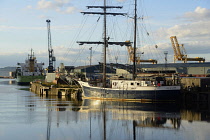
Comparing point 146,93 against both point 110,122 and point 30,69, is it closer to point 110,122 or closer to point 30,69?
point 110,122

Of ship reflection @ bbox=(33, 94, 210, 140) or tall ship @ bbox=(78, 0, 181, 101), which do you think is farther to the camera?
tall ship @ bbox=(78, 0, 181, 101)

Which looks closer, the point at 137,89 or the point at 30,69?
the point at 137,89

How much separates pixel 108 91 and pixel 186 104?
524 inches

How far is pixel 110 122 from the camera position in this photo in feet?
140

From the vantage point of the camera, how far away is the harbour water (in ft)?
115

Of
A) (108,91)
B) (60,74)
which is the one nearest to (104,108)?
(108,91)

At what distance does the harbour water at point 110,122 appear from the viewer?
3516 centimetres

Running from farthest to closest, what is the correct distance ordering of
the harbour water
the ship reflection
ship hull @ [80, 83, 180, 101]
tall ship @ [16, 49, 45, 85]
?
tall ship @ [16, 49, 45, 85] < ship hull @ [80, 83, 180, 101] < the ship reflection < the harbour water

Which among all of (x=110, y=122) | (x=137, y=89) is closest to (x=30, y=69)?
(x=137, y=89)

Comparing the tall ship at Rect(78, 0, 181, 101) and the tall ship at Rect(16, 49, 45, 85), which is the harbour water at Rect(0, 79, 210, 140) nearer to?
the tall ship at Rect(78, 0, 181, 101)

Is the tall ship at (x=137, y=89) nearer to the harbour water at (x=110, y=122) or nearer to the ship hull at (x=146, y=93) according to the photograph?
the ship hull at (x=146, y=93)

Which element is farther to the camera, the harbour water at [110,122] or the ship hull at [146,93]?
the ship hull at [146,93]

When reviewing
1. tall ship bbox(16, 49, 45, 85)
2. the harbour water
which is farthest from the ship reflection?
tall ship bbox(16, 49, 45, 85)

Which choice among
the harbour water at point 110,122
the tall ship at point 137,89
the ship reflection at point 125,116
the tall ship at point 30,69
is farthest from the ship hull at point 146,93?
the tall ship at point 30,69
